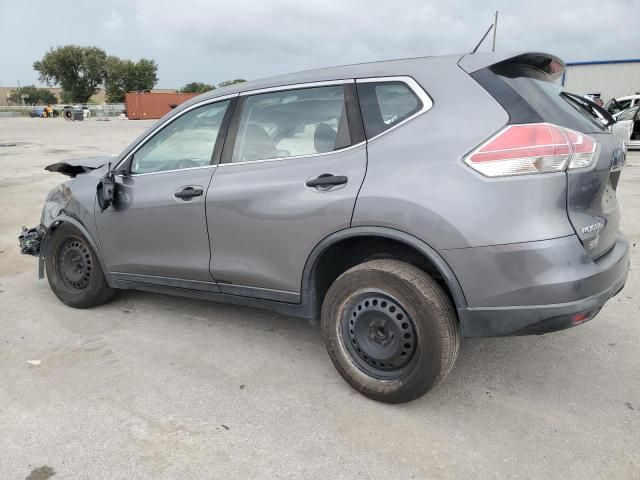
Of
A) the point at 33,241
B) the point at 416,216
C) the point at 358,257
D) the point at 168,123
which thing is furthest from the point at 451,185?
the point at 33,241

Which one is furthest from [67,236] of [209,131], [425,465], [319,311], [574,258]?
[574,258]

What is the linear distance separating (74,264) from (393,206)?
296 centimetres

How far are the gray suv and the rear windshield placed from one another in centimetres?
1

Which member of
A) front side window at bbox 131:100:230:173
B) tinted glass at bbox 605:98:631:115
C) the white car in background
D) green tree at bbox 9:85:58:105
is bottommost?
front side window at bbox 131:100:230:173

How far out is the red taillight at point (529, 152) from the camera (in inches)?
91.1

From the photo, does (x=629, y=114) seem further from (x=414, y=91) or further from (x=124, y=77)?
(x=124, y=77)

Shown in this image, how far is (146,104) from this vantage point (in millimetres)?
53656

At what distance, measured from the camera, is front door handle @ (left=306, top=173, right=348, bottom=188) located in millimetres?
2742

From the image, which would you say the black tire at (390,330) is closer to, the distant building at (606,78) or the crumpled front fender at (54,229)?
the crumpled front fender at (54,229)

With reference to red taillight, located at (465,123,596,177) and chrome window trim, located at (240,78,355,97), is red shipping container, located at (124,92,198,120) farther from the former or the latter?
red taillight, located at (465,123,596,177)

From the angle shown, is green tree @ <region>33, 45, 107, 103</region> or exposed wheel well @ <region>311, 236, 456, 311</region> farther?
green tree @ <region>33, 45, 107, 103</region>

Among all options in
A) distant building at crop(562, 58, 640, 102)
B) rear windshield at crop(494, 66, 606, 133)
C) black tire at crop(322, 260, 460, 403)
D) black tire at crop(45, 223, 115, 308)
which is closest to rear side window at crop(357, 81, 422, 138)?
rear windshield at crop(494, 66, 606, 133)

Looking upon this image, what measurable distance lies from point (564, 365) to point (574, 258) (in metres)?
1.18

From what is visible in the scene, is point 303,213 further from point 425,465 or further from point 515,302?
point 425,465
